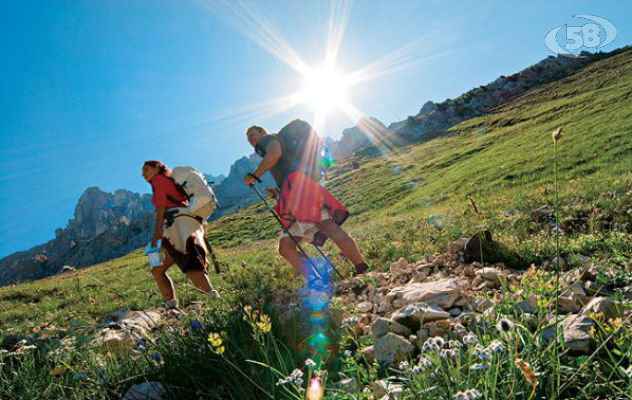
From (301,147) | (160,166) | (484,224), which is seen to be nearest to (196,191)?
(160,166)

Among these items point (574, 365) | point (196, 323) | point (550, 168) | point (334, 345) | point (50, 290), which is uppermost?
point (50, 290)

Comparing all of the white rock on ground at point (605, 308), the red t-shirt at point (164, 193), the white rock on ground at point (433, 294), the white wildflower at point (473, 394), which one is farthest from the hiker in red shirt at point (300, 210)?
the white wildflower at point (473, 394)

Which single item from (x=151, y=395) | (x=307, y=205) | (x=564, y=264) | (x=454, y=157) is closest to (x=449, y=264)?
(x=564, y=264)

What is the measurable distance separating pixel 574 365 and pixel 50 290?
58.0ft

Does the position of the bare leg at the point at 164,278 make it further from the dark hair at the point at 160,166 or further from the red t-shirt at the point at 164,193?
the dark hair at the point at 160,166

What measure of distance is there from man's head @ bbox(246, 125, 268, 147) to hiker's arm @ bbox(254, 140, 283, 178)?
558mm

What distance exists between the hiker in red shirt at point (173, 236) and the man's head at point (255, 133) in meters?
1.94

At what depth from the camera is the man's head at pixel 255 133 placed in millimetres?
5656

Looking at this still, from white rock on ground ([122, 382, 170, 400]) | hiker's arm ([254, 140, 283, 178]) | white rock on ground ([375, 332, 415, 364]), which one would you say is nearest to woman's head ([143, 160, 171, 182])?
hiker's arm ([254, 140, 283, 178])

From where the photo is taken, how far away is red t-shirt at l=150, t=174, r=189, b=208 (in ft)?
20.3

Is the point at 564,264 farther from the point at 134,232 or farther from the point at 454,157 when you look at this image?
the point at 134,232

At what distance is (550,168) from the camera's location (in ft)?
54.2

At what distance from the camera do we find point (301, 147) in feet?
17.5

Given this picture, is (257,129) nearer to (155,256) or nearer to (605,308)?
(155,256)
